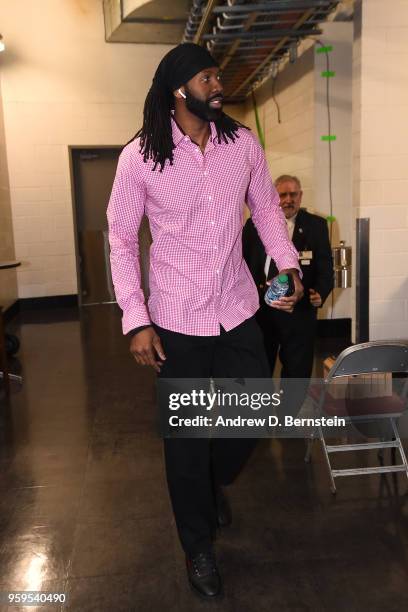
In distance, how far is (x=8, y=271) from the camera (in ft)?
24.1

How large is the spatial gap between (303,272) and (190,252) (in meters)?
1.59

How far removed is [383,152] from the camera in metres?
4.12

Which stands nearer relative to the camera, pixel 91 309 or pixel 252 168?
pixel 252 168

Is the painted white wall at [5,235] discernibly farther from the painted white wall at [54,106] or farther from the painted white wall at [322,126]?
the painted white wall at [322,126]

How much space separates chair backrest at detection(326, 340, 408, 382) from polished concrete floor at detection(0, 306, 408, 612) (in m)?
0.55

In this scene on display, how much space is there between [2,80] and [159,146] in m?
6.40

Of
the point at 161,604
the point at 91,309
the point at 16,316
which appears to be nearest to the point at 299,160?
the point at 91,309

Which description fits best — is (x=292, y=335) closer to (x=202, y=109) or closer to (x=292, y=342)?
(x=292, y=342)

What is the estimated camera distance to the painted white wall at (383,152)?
396 centimetres

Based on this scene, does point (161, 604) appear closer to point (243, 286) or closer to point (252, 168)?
point (243, 286)

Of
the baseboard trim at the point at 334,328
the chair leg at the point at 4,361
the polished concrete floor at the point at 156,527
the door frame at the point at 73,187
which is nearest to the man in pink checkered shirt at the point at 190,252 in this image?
the polished concrete floor at the point at 156,527

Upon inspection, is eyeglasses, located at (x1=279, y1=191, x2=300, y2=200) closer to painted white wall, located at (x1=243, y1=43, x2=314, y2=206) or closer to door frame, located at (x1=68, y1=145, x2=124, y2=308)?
painted white wall, located at (x1=243, y1=43, x2=314, y2=206)

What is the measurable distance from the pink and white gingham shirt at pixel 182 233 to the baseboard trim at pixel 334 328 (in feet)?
12.7

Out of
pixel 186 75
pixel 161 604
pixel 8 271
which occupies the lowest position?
pixel 161 604
